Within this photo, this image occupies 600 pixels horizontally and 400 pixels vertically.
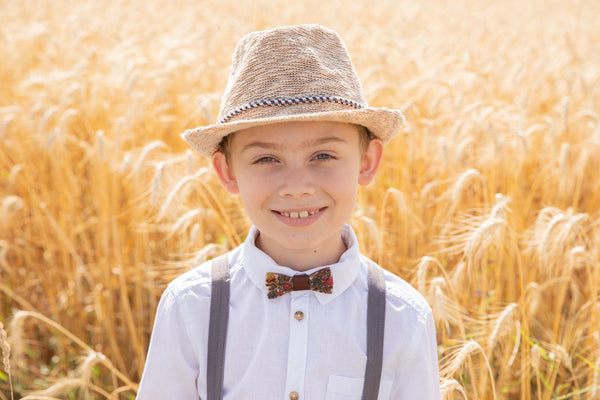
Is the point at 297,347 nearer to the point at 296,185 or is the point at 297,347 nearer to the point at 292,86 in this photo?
the point at 296,185

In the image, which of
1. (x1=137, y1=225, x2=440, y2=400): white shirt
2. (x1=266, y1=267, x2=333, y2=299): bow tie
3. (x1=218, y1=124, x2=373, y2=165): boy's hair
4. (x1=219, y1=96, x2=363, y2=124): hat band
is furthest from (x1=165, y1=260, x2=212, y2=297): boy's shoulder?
(x1=219, y1=96, x2=363, y2=124): hat band

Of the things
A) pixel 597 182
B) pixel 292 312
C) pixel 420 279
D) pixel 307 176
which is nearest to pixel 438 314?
pixel 420 279

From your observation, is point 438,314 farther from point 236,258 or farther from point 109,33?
point 109,33

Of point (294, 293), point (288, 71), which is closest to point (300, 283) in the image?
point (294, 293)

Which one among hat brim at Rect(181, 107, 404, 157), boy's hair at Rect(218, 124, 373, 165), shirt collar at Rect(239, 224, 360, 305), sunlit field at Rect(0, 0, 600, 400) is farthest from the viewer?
sunlit field at Rect(0, 0, 600, 400)

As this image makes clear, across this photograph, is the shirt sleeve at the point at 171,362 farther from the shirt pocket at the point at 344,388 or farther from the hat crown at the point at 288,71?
the hat crown at the point at 288,71

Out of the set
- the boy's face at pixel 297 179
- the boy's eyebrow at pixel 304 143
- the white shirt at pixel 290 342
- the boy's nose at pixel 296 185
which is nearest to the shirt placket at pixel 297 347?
the white shirt at pixel 290 342

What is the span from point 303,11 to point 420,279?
7.17m

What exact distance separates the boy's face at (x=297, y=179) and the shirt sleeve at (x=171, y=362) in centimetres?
29

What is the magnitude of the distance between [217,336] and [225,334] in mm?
18

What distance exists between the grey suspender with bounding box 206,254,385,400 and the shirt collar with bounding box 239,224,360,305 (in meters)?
0.06

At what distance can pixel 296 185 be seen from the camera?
51.1 inches

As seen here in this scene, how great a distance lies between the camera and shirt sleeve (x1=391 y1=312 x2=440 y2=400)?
1324 millimetres

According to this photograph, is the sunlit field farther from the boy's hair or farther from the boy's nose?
the boy's nose
